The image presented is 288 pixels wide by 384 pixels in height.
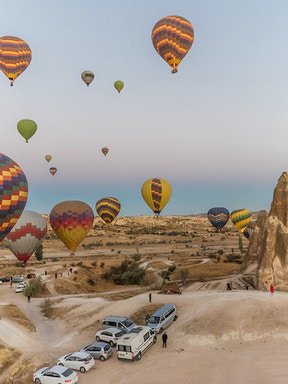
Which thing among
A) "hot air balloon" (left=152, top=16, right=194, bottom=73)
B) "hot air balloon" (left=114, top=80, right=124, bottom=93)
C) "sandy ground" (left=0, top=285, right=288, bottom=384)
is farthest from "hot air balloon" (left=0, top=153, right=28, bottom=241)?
"hot air balloon" (left=114, top=80, right=124, bottom=93)

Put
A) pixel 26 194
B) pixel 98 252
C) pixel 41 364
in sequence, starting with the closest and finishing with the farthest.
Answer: pixel 41 364 → pixel 26 194 → pixel 98 252

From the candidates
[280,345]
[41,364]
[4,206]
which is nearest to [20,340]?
[41,364]

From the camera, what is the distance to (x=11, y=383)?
1093 inches

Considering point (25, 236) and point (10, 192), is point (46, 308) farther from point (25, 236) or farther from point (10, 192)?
point (10, 192)

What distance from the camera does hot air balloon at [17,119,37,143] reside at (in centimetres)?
7288

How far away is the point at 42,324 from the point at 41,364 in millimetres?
13616

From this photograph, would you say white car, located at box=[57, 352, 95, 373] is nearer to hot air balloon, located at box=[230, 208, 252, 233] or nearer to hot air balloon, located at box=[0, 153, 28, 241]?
hot air balloon, located at box=[0, 153, 28, 241]

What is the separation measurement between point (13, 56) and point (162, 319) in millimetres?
54184

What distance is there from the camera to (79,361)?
29.0m

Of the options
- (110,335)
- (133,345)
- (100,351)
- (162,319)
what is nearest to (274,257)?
(162,319)

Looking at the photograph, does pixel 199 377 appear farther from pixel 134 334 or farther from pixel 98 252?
pixel 98 252

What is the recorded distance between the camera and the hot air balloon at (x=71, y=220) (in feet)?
194

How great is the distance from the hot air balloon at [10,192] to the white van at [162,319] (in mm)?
20030

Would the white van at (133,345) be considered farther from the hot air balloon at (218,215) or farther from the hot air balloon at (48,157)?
the hot air balloon at (218,215)
